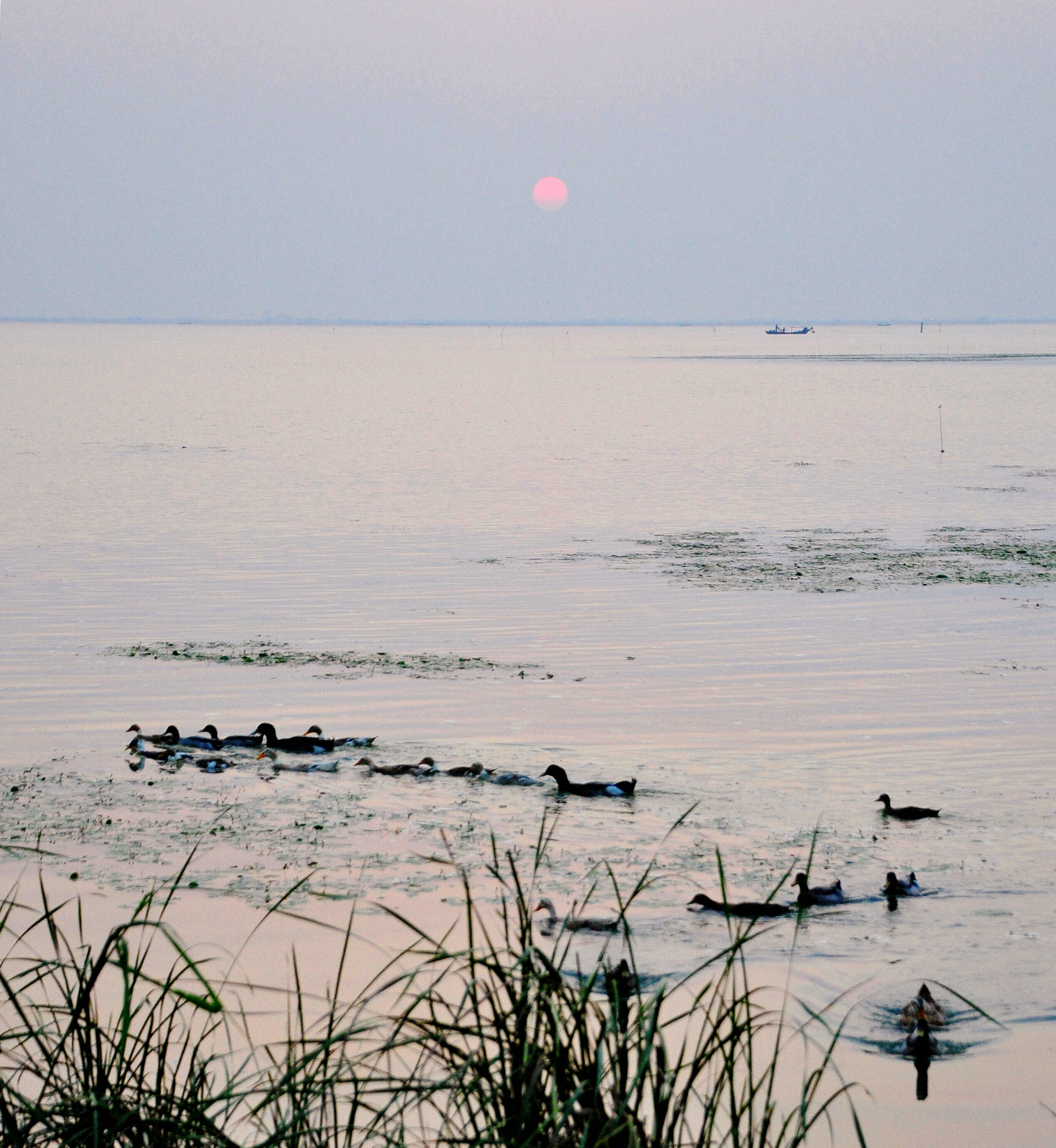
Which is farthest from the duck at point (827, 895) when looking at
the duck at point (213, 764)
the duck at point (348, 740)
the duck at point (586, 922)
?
the duck at point (213, 764)

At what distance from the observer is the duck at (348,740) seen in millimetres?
10297

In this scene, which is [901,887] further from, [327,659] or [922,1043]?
[327,659]

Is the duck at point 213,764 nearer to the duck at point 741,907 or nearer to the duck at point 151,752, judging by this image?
the duck at point 151,752

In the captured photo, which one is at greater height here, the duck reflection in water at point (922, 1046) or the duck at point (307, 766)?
the duck at point (307, 766)

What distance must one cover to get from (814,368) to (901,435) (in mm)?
62716

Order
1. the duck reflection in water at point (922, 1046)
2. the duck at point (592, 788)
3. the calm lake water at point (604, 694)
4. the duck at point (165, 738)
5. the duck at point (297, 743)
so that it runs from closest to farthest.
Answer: the duck reflection in water at point (922, 1046) → the calm lake water at point (604, 694) → the duck at point (592, 788) → the duck at point (297, 743) → the duck at point (165, 738)

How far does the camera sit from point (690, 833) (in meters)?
8.71

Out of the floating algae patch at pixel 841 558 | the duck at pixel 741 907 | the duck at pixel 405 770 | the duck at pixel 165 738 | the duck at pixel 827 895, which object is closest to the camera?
the duck at pixel 741 907

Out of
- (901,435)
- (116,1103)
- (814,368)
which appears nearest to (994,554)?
(116,1103)

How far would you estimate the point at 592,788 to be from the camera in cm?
932

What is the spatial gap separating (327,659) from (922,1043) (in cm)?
805

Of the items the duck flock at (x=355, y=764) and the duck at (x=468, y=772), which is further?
the duck at (x=468, y=772)

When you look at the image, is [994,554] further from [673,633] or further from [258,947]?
[258,947]

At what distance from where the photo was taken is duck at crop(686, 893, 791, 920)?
722cm
